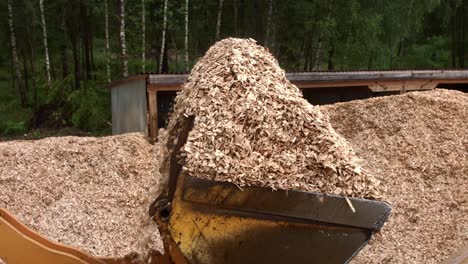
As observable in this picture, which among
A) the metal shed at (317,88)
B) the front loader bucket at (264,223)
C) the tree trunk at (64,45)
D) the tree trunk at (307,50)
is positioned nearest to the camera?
the front loader bucket at (264,223)

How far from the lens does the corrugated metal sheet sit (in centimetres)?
859

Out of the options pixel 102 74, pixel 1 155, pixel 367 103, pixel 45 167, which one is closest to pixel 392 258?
pixel 367 103

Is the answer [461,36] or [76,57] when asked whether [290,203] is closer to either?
[76,57]

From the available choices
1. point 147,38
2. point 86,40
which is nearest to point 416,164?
point 147,38

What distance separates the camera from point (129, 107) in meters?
9.46

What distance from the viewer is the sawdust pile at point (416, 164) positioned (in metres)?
5.33

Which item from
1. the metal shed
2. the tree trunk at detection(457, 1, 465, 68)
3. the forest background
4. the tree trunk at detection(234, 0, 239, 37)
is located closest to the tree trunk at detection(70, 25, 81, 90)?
the forest background

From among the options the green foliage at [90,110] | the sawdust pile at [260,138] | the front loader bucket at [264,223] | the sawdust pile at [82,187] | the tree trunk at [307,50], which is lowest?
the green foliage at [90,110]

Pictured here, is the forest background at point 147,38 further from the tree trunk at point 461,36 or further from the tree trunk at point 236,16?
the tree trunk at point 461,36

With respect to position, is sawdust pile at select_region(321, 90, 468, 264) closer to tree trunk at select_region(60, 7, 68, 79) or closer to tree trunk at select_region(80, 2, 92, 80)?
tree trunk at select_region(80, 2, 92, 80)

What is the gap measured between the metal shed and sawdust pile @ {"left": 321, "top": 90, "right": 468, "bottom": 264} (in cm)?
151

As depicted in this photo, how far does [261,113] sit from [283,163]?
0.83ft

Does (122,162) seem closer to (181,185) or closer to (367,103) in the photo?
(367,103)

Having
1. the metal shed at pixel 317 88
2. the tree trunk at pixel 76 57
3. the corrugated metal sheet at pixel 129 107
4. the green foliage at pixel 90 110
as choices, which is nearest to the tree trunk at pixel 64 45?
the tree trunk at pixel 76 57
